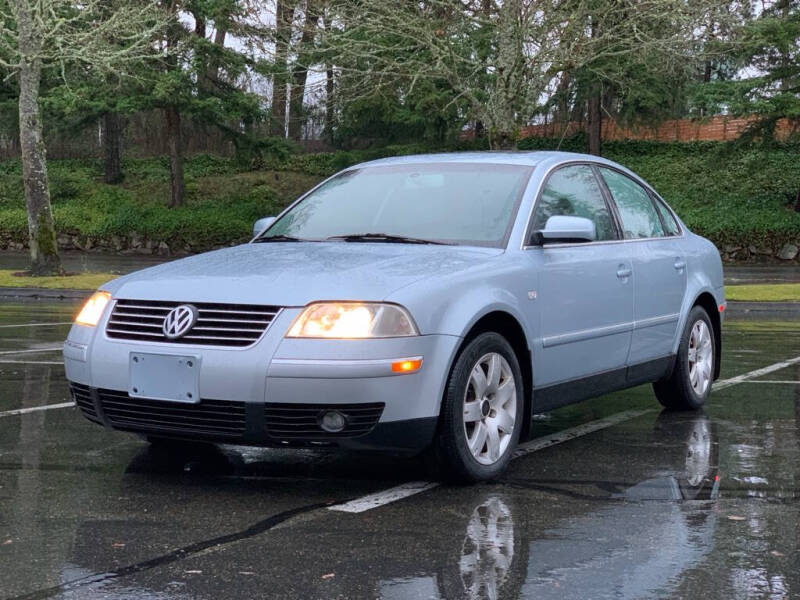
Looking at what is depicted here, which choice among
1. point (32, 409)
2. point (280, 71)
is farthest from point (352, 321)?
point (280, 71)

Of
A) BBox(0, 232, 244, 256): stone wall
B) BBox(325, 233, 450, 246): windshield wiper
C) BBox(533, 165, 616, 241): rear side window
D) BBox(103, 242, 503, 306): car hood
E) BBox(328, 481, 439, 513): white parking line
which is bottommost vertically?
BBox(0, 232, 244, 256): stone wall

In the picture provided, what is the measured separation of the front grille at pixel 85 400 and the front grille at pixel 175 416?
105mm

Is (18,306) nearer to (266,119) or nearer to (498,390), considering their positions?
(498,390)

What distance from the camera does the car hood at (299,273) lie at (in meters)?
5.36

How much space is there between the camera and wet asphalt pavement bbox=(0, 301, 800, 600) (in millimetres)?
4102

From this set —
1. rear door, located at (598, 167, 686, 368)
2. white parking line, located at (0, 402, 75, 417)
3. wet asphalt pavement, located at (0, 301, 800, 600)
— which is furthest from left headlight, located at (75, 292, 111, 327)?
rear door, located at (598, 167, 686, 368)

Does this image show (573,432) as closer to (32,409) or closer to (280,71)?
(32,409)

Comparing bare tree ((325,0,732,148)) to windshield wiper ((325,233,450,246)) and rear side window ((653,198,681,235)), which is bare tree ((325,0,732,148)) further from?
windshield wiper ((325,233,450,246))

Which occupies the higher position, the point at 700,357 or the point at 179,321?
the point at 179,321

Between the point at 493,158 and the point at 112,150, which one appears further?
the point at 112,150

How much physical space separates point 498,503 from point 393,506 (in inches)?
18.4

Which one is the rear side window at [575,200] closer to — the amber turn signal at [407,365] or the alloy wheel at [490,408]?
the alloy wheel at [490,408]

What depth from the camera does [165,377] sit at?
5344 millimetres

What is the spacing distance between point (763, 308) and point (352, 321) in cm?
1502
